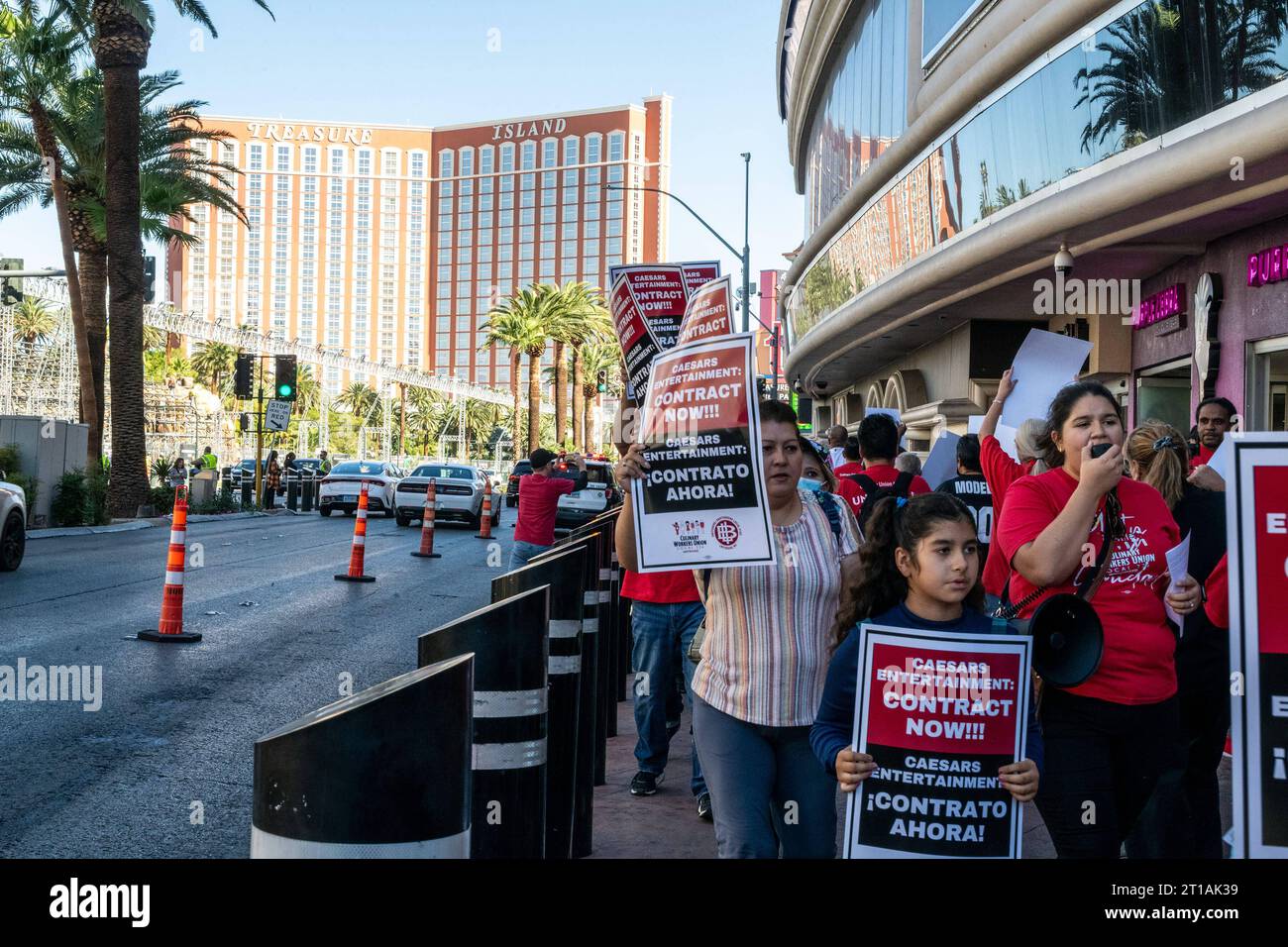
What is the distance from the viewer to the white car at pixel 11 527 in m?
15.6

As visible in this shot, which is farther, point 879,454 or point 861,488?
point 879,454

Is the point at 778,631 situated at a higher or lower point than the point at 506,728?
higher

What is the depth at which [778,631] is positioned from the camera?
4.06 metres

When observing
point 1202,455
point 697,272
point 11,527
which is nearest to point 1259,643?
point 1202,455

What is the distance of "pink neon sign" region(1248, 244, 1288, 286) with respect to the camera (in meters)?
12.5

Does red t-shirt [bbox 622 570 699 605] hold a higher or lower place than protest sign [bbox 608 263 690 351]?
lower

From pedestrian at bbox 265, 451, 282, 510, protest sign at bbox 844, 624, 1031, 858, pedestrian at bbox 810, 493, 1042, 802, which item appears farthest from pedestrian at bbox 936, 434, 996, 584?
pedestrian at bbox 265, 451, 282, 510

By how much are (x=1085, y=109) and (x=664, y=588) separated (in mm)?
9581

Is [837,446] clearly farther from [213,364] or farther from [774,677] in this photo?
[213,364]

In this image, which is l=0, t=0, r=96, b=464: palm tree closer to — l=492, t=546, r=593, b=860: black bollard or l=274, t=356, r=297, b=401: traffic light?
l=274, t=356, r=297, b=401: traffic light

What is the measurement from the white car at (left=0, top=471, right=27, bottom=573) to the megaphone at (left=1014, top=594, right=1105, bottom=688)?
14462 millimetres

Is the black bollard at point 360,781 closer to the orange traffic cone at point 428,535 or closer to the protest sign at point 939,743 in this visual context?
the protest sign at point 939,743

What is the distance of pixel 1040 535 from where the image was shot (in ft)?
12.7

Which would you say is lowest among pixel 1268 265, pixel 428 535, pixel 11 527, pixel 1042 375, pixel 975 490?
pixel 428 535
